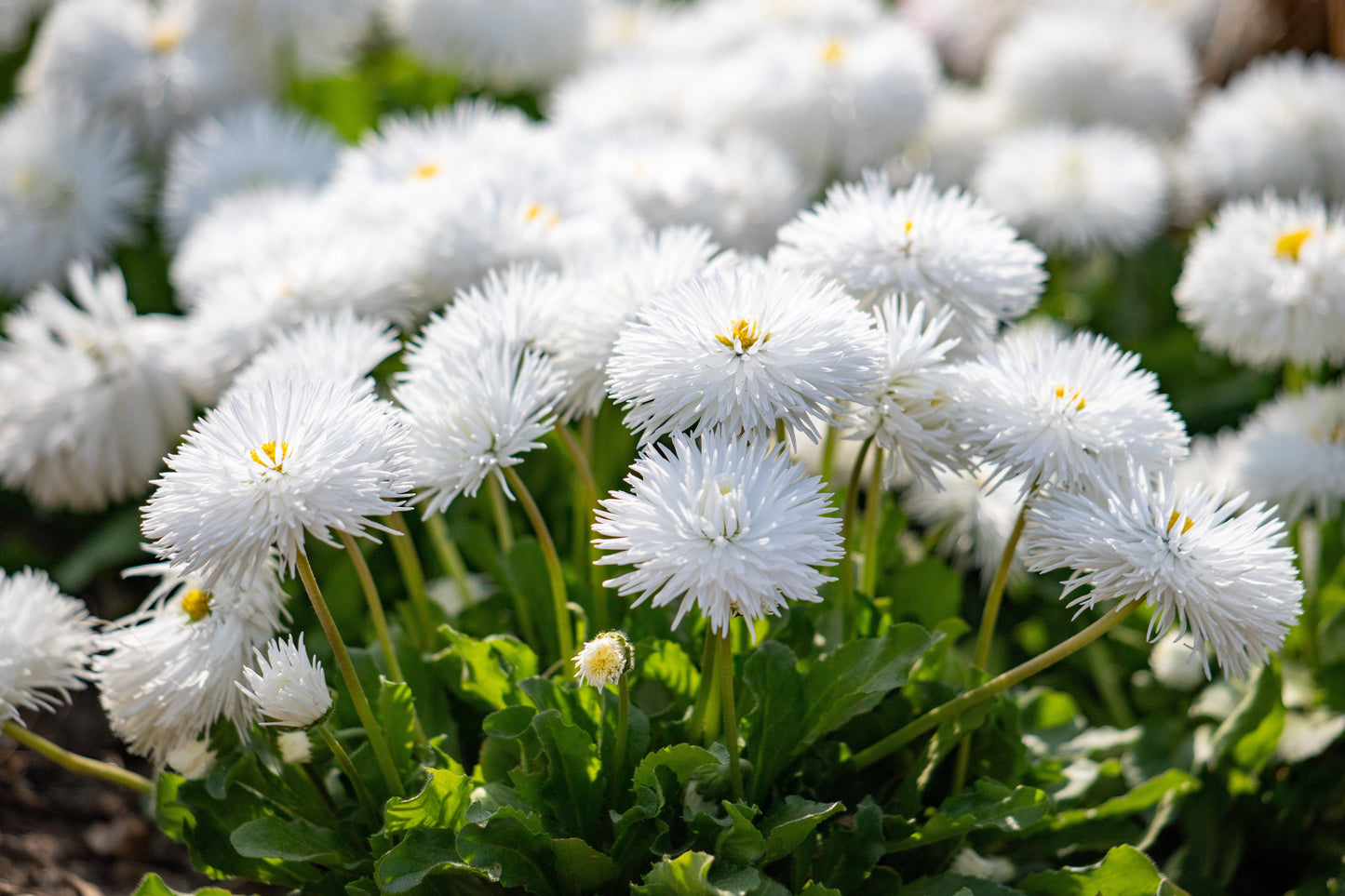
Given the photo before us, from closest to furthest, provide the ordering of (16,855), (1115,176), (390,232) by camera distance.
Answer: (16,855) < (390,232) < (1115,176)

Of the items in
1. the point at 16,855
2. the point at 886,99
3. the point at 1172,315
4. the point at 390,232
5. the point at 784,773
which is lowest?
the point at 16,855

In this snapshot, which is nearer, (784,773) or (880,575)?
(784,773)

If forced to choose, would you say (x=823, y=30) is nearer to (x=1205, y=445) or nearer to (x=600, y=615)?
(x=1205, y=445)

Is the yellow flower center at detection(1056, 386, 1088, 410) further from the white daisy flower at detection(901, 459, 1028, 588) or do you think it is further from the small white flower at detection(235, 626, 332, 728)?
the small white flower at detection(235, 626, 332, 728)

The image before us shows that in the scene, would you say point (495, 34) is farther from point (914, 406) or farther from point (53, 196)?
point (914, 406)

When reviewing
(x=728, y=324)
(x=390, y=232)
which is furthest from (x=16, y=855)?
(x=728, y=324)

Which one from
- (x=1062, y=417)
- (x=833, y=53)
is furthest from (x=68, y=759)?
(x=833, y=53)
